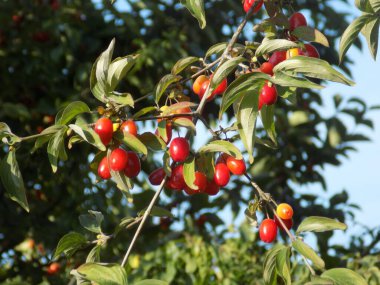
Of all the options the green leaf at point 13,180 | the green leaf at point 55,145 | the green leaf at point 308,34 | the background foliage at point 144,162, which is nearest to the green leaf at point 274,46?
the green leaf at point 308,34

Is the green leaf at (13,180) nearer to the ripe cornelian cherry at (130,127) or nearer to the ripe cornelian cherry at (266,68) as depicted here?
the ripe cornelian cherry at (130,127)

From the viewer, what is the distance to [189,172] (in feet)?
3.90

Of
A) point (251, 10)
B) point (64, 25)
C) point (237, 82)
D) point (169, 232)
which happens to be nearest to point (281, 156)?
point (169, 232)

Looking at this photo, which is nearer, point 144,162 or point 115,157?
point 115,157

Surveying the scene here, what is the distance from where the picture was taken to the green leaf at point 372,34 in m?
1.23

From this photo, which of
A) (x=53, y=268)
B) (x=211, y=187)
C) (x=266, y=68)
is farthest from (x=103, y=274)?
(x=53, y=268)

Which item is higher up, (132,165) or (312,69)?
(312,69)

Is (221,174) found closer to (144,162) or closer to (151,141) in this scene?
(151,141)

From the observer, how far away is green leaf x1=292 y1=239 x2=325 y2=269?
109 cm

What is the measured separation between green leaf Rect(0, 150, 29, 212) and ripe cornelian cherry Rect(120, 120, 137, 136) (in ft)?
0.62

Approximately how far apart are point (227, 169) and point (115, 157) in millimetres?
205

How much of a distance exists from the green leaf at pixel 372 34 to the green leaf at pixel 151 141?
406mm

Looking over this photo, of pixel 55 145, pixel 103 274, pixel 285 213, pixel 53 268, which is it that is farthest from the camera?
pixel 53 268

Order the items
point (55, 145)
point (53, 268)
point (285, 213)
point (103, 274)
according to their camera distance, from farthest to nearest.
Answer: point (53, 268) < point (285, 213) < point (55, 145) < point (103, 274)
